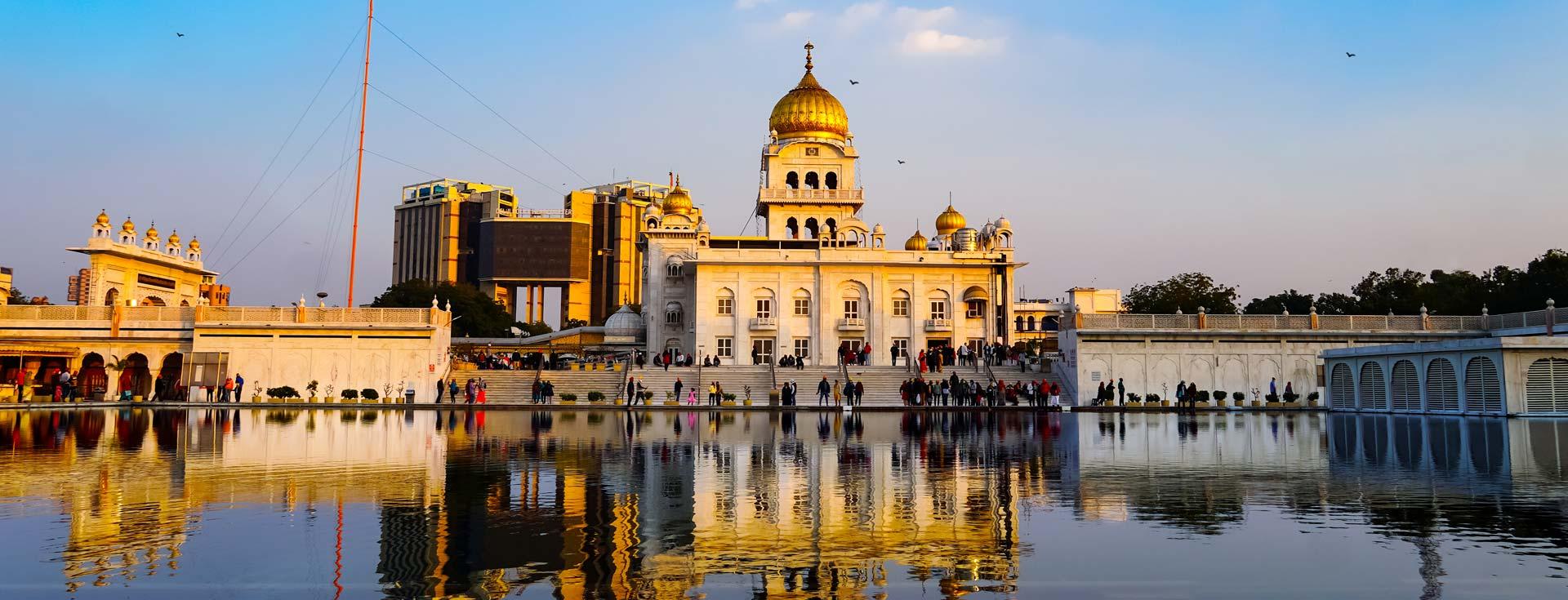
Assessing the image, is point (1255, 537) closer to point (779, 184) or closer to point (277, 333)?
point (277, 333)

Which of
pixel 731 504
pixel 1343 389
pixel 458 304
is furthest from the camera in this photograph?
pixel 458 304

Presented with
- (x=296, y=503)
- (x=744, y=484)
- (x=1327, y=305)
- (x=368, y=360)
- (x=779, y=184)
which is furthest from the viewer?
(x=1327, y=305)

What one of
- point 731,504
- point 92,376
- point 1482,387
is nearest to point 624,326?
point 92,376

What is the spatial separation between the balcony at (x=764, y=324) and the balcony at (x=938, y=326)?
327 inches

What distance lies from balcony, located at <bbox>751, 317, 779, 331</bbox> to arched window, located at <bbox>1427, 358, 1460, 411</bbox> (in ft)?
104

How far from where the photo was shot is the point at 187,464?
55.5 ft

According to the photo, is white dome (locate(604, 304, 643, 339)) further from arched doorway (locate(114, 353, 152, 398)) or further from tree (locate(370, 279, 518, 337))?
arched doorway (locate(114, 353, 152, 398))

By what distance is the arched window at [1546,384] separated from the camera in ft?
105

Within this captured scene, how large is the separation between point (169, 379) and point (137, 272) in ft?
44.9

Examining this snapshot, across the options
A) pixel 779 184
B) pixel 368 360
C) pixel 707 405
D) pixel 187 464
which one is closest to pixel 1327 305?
pixel 779 184

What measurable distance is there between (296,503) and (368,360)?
38.3 meters

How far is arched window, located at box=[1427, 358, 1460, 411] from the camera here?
1361 inches

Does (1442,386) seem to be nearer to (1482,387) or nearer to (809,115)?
(1482,387)

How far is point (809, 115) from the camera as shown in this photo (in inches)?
2734
